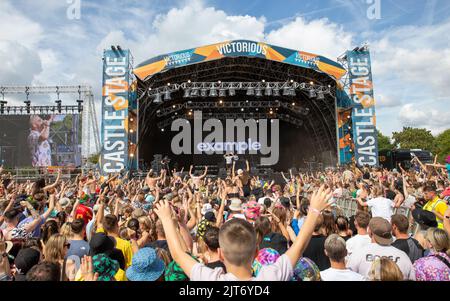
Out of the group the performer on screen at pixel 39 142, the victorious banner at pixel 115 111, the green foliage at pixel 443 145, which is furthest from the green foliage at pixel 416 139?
the performer on screen at pixel 39 142

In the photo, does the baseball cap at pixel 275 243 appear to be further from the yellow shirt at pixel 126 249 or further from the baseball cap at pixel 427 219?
the baseball cap at pixel 427 219

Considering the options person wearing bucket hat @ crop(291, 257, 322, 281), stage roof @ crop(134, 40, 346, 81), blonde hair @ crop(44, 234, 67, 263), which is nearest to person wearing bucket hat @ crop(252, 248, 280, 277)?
person wearing bucket hat @ crop(291, 257, 322, 281)

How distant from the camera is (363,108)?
19.0 meters

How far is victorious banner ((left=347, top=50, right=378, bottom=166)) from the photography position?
18625mm

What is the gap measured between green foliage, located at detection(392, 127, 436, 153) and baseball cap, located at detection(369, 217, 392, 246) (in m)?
65.4

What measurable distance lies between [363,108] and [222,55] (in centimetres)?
933

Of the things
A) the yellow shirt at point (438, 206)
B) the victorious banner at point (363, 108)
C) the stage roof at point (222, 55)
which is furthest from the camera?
the victorious banner at point (363, 108)

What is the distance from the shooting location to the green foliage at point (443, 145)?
51906mm

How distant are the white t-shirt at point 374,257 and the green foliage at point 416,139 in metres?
65.6

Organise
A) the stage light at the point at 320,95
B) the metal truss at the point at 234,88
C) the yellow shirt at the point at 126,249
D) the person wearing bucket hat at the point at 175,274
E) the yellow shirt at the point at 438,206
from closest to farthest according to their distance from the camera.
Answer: the person wearing bucket hat at the point at 175,274, the yellow shirt at the point at 126,249, the yellow shirt at the point at 438,206, the metal truss at the point at 234,88, the stage light at the point at 320,95

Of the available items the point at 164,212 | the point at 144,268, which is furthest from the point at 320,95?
the point at 164,212
